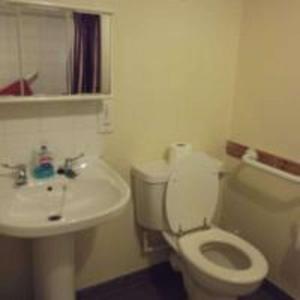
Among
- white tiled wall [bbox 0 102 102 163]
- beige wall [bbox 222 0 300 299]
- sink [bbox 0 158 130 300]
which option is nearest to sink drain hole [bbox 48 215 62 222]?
sink [bbox 0 158 130 300]

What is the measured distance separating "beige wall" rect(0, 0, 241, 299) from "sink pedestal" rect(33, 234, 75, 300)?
0.78 ft

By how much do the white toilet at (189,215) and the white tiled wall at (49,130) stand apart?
1.11 ft

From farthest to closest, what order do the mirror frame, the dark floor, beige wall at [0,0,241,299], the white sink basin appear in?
the dark floor
beige wall at [0,0,241,299]
the mirror frame
the white sink basin

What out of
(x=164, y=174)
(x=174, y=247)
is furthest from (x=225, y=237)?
(x=164, y=174)

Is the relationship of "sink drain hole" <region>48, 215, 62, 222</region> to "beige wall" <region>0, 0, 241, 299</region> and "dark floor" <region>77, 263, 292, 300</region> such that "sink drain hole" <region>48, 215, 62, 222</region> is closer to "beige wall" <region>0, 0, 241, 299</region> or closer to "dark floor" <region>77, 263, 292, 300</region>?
"beige wall" <region>0, 0, 241, 299</region>

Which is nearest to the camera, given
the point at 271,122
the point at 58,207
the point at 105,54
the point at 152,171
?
the point at 58,207

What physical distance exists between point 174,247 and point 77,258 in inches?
21.3

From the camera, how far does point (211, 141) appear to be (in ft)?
7.14

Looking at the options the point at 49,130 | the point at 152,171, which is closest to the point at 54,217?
the point at 49,130

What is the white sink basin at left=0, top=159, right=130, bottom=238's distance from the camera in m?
1.29

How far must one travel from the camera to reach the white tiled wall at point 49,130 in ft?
5.07

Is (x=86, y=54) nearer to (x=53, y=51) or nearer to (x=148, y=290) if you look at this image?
(x=53, y=51)

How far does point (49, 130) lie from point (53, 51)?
0.37m

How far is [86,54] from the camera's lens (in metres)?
1.58
